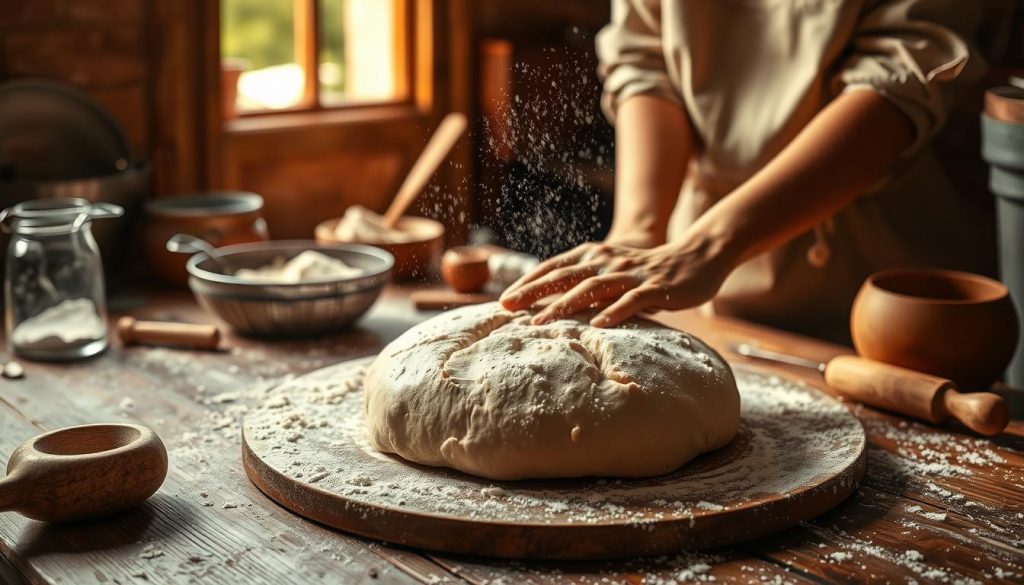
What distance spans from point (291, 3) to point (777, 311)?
1.83 m

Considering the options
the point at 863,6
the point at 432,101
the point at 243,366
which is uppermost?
the point at 863,6

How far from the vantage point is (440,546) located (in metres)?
1.11

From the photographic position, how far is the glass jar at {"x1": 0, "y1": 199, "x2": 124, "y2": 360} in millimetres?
1788

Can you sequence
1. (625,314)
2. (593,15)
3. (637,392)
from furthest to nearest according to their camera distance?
(593,15) → (625,314) → (637,392)

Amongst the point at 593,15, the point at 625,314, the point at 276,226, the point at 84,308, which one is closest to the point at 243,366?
the point at 84,308

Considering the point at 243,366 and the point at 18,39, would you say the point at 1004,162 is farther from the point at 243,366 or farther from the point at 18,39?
the point at 18,39

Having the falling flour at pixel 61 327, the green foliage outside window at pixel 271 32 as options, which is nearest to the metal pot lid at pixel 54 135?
the falling flour at pixel 61 327

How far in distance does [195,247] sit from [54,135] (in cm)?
45

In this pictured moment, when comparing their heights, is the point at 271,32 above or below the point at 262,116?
above

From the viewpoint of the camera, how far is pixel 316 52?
3102mm

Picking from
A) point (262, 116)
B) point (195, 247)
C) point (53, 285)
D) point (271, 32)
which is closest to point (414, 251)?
point (195, 247)

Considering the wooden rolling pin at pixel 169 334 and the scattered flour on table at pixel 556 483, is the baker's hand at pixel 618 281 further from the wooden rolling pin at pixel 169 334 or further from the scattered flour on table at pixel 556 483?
the wooden rolling pin at pixel 169 334

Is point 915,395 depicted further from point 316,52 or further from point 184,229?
point 316,52

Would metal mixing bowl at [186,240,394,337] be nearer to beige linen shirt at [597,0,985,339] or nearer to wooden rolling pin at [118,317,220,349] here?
wooden rolling pin at [118,317,220,349]
